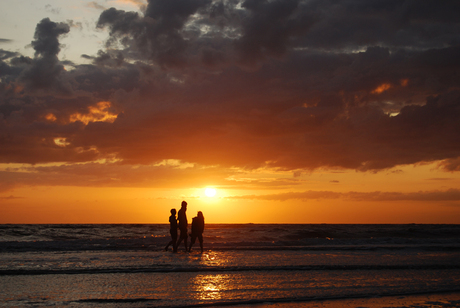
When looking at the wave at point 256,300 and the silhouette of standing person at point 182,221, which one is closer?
the wave at point 256,300

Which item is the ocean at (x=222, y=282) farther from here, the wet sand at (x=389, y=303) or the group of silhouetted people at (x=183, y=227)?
the group of silhouetted people at (x=183, y=227)

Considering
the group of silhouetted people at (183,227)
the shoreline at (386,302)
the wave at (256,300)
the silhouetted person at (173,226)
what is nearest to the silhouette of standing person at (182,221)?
the group of silhouetted people at (183,227)

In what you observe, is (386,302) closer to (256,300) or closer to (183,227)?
(256,300)

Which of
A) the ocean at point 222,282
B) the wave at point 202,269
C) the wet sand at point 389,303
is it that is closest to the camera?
the wet sand at point 389,303

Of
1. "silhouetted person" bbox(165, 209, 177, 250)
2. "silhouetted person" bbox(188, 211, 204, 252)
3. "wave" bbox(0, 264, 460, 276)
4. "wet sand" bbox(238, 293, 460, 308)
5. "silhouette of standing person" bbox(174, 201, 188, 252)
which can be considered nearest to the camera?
"wet sand" bbox(238, 293, 460, 308)

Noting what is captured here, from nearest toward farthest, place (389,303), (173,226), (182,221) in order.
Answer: (389,303), (182,221), (173,226)

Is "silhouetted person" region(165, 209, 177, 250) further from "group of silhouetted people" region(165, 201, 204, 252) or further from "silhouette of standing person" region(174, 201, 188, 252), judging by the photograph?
"silhouette of standing person" region(174, 201, 188, 252)

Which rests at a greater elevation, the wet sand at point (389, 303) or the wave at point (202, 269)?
the wet sand at point (389, 303)

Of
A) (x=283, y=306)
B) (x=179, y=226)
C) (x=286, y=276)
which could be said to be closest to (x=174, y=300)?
(x=283, y=306)

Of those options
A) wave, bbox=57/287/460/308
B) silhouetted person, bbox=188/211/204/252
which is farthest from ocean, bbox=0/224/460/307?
silhouetted person, bbox=188/211/204/252

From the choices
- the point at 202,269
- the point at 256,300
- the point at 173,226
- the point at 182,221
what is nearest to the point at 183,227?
the point at 182,221

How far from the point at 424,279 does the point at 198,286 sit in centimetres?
653

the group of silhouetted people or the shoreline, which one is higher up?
the group of silhouetted people

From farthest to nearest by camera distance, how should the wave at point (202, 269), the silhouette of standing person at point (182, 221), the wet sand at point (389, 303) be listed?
1. the silhouette of standing person at point (182, 221)
2. the wave at point (202, 269)
3. the wet sand at point (389, 303)
